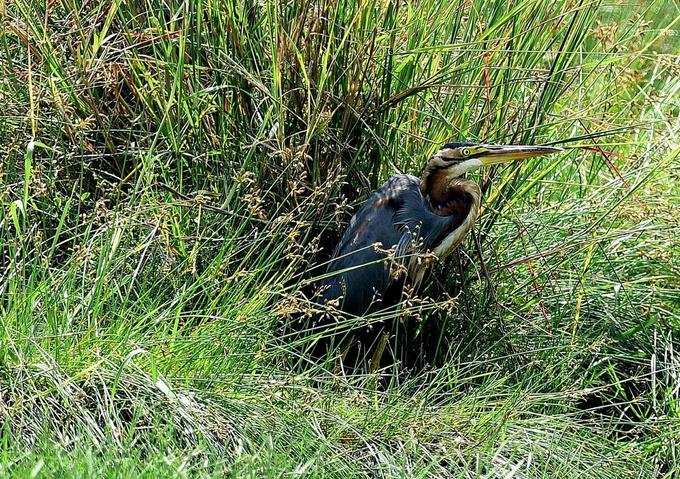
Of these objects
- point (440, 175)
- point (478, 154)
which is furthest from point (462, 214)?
point (478, 154)

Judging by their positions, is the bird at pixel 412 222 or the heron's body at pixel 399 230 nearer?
the bird at pixel 412 222

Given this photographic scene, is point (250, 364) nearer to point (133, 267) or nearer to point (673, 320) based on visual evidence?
point (133, 267)

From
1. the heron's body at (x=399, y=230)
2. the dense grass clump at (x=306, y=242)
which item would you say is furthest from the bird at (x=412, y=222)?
the dense grass clump at (x=306, y=242)

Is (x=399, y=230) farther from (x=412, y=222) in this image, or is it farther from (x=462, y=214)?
(x=462, y=214)

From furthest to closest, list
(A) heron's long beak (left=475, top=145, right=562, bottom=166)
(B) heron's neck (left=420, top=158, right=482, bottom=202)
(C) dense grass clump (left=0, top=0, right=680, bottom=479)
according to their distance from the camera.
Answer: (B) heron's neck (left=420, top=158, right=482, bottom=202) → (A) heron's long beak (left=475, top=145, right=562, bottom=166) → (C) dense grass clump (left=0, top=0, right=680, bottom=479)

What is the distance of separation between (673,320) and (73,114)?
7.95ft

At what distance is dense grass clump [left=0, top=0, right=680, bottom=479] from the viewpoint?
10.7 ft

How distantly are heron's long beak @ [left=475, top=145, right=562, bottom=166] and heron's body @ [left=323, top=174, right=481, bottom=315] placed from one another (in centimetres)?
19

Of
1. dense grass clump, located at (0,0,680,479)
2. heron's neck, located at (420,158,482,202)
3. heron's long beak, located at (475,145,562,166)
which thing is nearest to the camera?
dense grass clump, located at (0,0,680,479)

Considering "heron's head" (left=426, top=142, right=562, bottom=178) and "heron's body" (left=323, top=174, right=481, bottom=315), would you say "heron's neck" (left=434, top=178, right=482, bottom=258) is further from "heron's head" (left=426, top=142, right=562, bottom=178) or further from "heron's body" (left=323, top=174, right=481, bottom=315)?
"heron's head" (left=426, top=142, right=562, bottom=178)

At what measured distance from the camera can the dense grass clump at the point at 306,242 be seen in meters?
3.27

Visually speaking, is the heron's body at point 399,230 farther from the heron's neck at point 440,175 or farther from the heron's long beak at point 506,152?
the heron's long beak at point 506,152

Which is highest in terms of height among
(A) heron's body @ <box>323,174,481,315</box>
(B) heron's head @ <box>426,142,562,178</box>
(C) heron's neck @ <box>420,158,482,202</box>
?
(B) heron's head @ <box>426,142,562,178</box>

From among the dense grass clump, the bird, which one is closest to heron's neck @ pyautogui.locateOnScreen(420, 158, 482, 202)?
the bird
